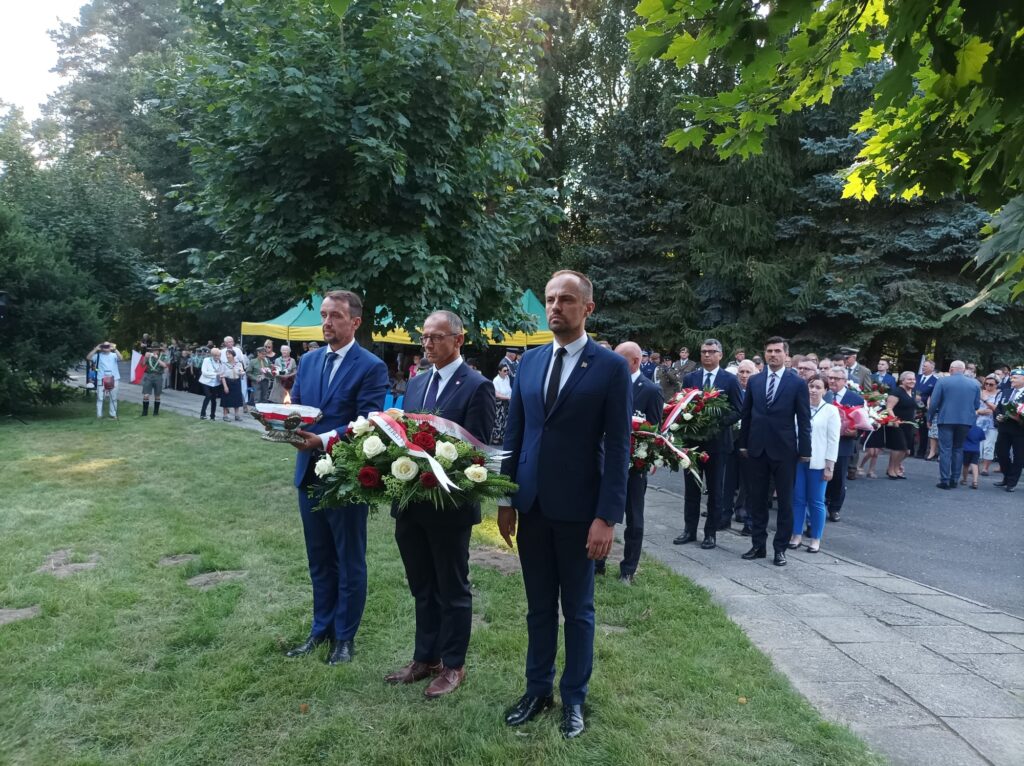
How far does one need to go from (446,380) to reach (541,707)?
1.93 m

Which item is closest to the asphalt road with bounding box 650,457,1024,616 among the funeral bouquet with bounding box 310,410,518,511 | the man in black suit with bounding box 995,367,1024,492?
the man in black suit with bounding box 995,367,1024,492

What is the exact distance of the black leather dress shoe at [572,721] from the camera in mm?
3428

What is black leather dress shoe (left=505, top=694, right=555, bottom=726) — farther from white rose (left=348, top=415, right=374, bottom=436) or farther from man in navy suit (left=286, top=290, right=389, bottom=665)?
white rose (left=348, top=415, right=374, bottom=436)

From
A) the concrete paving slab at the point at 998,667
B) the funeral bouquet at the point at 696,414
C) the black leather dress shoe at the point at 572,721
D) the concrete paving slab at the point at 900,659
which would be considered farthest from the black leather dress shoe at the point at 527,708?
the funeral bouquet at the point at 696,414

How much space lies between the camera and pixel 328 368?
4402 mm

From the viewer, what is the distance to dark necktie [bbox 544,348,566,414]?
3.48 m

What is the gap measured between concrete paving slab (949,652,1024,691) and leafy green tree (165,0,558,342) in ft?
19.8

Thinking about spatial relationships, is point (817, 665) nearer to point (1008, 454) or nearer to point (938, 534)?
point (938, 534)

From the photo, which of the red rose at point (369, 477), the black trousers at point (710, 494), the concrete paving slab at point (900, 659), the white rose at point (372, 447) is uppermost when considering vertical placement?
the white rose at point (372, 447)

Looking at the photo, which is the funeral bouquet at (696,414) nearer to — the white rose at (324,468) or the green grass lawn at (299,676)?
the green grass lawn at (299,676)

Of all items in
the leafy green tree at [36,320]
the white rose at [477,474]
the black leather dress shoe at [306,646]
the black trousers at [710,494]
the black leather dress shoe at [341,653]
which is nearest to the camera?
the white rose at [477,474]

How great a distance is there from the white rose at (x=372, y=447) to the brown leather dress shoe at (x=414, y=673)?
1.46m

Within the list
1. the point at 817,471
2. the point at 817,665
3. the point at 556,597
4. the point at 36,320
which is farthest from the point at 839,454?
Result: the point at 36,320

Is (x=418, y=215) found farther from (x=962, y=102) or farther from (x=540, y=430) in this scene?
(x=962, y=102)
